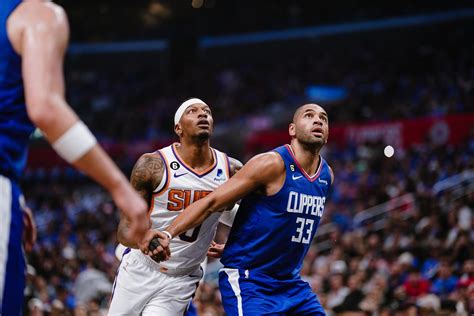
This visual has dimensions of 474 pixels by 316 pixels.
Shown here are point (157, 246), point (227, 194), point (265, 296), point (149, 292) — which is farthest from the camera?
point (149, 292)

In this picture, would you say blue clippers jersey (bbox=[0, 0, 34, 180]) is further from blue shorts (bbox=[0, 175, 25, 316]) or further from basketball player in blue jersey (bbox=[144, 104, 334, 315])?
basketball player in blue jersey (bbox=[144, 104, 334, 315])

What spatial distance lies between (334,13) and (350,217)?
821 inches

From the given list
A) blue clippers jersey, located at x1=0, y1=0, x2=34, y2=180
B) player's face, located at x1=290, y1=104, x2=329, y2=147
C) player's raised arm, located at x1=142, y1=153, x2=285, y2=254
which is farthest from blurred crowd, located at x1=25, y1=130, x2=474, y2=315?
blue clippers jersey, located at x1=0, y1=0, x2=34, y2=180

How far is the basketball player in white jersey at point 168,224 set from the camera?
6.07 m

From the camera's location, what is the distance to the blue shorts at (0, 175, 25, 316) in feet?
9.71

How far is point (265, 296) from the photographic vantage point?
A: 219 inches

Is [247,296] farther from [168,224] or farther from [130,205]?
[130,205]

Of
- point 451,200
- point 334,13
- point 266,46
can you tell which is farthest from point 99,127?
point 451,200

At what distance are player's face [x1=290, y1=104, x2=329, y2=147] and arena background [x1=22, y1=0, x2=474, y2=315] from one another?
3997 mm

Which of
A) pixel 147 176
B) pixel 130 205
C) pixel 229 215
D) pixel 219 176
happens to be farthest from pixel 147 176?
pixel 130 205

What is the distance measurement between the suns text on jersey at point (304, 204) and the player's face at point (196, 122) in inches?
42.4

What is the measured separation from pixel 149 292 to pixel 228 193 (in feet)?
4.19

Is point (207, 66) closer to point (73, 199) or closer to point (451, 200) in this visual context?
point (73, 199)

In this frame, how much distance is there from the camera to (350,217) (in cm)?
1742
